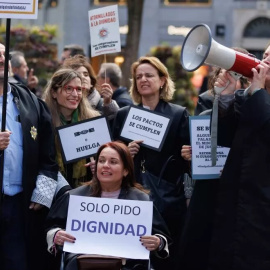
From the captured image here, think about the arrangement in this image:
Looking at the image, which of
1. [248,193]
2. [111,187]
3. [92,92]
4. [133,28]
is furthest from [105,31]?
[133,28]

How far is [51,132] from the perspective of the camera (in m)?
6.43

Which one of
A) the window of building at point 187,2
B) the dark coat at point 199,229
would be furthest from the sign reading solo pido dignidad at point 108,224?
the window of building at point 187,2

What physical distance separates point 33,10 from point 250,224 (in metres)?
2.18

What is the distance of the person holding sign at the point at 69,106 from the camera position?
22.5 ft

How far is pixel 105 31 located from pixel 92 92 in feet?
1.87

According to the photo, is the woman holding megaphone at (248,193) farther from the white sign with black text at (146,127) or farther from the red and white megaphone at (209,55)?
the white sign with black text at (146,127)

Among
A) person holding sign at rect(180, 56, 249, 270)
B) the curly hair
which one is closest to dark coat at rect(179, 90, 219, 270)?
person holding sign at rect(180, 56, 249, 270)

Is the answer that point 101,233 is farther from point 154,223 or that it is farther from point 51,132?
point 51,132

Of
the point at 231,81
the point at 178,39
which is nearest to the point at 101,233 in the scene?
the point at 231,81

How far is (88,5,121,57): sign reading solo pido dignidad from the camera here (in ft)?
24.9

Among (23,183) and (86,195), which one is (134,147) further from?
(23,183)

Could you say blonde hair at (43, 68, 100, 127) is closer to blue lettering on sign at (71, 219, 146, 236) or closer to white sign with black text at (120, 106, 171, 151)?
white sign with black text at (120, 106, 171, 151)

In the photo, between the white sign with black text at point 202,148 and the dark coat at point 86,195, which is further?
the white sign with black text at point 202,148

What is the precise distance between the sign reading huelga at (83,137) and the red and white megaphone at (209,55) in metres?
1.65
